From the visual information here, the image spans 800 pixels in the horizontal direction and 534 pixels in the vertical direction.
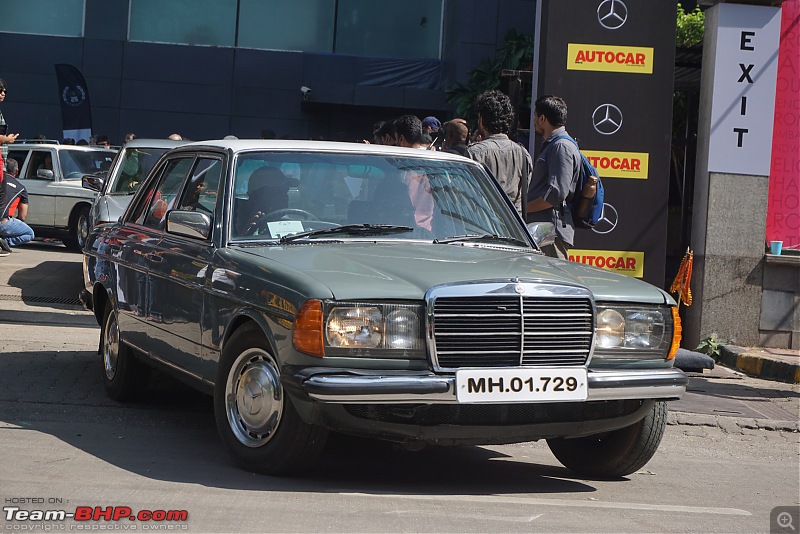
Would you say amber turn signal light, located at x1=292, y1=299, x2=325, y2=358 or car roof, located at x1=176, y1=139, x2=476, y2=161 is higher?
car roof, located at x1=176, y1=139, x2=476, y2=161

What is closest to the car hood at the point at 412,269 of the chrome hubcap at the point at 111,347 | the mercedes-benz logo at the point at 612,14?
the chrome hubcap at the point at 111,347

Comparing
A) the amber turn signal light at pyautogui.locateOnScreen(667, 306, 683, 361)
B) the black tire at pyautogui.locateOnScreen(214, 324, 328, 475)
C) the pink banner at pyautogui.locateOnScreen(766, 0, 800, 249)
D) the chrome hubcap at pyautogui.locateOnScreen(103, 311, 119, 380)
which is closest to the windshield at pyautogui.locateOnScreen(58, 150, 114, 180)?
the pink banner at pyautogui.locateOnScreen(766, 0, 800, 249)

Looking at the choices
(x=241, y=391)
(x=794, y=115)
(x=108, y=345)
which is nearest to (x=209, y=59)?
(x=794, y=115)

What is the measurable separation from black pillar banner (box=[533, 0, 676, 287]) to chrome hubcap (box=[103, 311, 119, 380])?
467 centimetres

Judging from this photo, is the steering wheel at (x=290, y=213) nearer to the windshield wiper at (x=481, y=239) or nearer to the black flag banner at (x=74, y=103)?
the windshield wiper at (x=481, y=239)

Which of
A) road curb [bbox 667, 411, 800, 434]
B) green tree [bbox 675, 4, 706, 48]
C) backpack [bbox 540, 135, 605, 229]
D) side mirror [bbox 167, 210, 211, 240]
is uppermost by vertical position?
green tree [bbox 675, 4, 706, 48]

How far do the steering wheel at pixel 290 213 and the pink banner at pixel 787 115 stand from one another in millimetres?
7023

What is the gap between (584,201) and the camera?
8312mm

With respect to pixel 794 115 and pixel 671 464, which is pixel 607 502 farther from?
pixel 794 115

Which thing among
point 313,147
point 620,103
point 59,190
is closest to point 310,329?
point 313,147

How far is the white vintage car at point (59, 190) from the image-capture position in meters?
19.2

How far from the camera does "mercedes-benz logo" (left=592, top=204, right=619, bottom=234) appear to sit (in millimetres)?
10398

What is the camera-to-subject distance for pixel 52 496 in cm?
451

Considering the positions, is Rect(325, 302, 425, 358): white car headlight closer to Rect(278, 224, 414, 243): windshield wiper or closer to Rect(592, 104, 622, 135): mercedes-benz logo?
Rect(278, 224, 414, 243): windshield wiper
